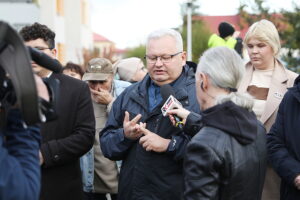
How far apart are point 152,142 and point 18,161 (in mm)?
1581

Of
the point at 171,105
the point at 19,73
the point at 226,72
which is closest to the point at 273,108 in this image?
the point at 171,105

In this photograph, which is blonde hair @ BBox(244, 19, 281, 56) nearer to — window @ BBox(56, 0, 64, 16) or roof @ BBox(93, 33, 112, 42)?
window @ BBox(56, 0, 64, 16)

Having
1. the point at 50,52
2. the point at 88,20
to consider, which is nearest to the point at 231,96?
the point at 50,52

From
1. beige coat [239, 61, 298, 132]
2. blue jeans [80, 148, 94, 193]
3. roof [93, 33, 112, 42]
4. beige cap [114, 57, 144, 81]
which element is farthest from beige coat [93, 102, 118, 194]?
roof [93, 33, 112, 42]

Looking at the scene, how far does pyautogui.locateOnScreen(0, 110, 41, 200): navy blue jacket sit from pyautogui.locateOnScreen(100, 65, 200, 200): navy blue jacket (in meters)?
1.55

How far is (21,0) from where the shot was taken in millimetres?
17422

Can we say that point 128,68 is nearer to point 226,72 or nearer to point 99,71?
point 99,71

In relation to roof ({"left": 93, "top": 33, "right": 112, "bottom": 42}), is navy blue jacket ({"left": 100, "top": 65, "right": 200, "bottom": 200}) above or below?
above

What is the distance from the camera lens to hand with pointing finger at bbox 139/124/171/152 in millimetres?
3514

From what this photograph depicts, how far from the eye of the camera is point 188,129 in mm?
3402

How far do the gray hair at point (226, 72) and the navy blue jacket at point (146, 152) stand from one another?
79cm

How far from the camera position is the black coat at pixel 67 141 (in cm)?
381

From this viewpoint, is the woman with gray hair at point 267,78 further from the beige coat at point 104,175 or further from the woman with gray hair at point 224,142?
the beige coat at point 104,175

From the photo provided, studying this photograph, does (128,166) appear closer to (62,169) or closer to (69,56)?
(62,169)
